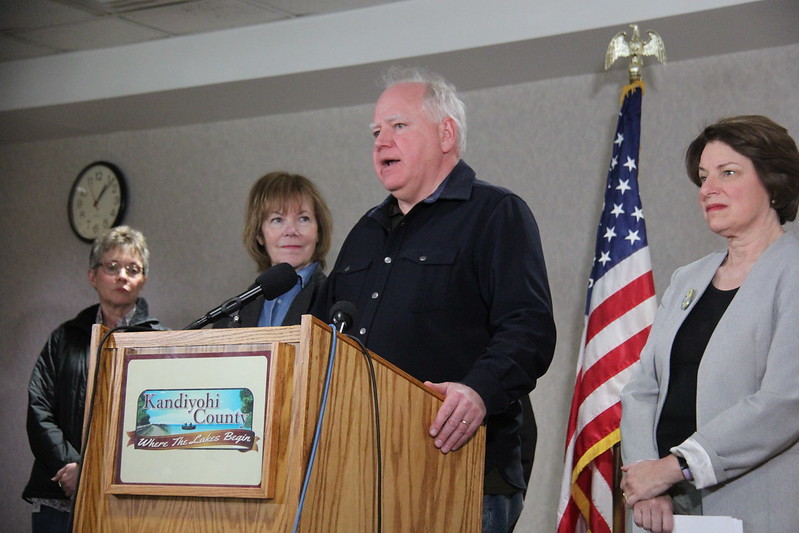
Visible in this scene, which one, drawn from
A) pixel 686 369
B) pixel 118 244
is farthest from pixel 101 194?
pixel 686 369

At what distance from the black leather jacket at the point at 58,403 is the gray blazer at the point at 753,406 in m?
2.29

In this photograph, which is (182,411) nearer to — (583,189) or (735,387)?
(735,387)

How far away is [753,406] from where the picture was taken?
1977 mm

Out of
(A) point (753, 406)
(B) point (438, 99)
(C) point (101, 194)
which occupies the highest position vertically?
(C) point (101, 194)

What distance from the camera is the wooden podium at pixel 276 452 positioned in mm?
1499

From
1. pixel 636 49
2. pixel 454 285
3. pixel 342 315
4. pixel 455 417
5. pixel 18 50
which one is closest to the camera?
pixel 342 315

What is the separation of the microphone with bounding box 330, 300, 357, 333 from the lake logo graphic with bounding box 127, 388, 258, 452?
0.23 metres

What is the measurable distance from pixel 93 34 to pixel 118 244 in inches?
63.6

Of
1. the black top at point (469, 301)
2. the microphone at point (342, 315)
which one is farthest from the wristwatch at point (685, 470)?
the microphone at point (342, 315)

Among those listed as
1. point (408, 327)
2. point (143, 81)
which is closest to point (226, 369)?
point (408, 327)

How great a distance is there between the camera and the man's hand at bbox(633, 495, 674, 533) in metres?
2.01

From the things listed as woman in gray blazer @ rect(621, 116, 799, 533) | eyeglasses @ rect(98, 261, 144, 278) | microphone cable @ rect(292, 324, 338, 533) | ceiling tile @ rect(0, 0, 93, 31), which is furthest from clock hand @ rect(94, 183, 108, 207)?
microphone cable @ rect(292, 324, 338, 533)

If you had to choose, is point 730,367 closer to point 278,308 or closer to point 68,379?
point 278,308

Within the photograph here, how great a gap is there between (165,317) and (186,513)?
421 cm
